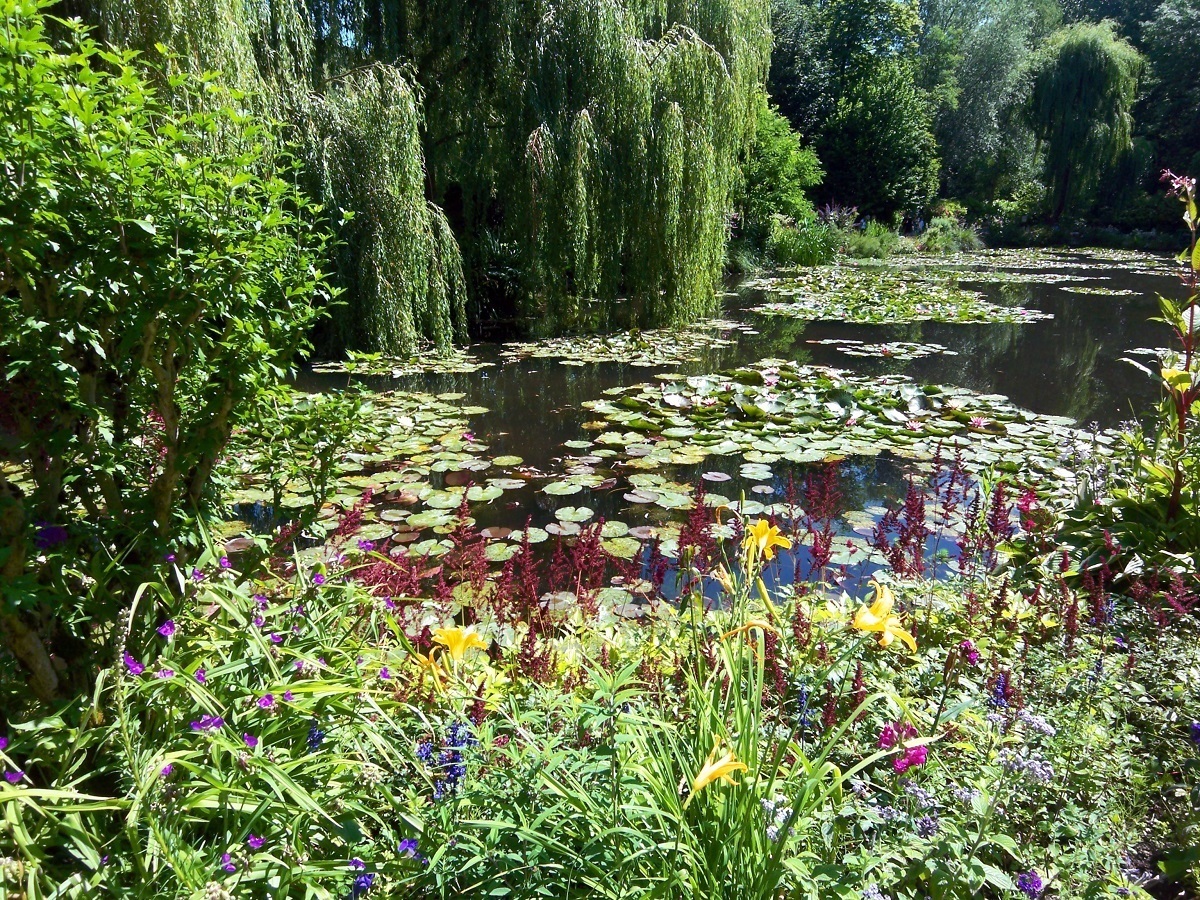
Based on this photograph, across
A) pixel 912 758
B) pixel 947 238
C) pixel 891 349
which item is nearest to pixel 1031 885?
pixel 912 758

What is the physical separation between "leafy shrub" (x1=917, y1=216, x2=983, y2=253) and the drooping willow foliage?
1651 cm

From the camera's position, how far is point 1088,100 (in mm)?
23219

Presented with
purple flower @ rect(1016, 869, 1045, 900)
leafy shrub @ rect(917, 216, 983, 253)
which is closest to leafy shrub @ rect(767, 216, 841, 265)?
leafy shrub @ rect(917, 216, 983, 253)

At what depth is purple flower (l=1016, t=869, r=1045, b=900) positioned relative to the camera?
1144 millimetres

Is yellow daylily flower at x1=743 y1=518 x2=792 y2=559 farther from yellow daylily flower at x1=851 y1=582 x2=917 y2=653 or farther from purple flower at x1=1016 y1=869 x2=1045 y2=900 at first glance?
purple flower at x1=1016 y1=869 x2=1045 y2=900

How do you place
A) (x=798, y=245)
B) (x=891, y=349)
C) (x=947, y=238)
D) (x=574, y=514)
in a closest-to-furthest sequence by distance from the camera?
1. (x=574, y=514)
2. (x=891, y=349)
3. (x=798, y=245)
4. (x=947, y=238)

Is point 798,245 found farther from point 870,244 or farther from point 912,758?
point 912,758

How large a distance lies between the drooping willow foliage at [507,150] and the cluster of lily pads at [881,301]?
304 cm

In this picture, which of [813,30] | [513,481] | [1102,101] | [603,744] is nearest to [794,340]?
[513,481]

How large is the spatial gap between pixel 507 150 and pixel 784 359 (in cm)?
367

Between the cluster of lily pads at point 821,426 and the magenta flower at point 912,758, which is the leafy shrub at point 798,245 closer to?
the cluster of lily pads at point 821,426

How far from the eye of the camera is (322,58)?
7.33 metres

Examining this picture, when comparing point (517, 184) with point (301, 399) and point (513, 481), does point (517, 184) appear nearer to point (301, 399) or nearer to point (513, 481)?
point (513, 481)

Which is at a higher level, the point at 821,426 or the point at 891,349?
the point at 891,349
